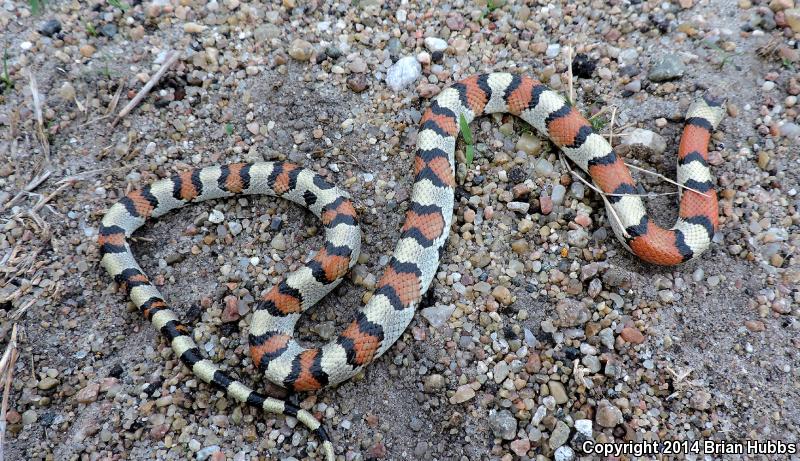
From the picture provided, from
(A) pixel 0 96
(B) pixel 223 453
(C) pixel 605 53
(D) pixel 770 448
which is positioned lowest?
(B) pixel 223 453

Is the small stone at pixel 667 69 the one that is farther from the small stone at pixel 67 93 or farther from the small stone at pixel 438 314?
the small stone at pixel 67 93

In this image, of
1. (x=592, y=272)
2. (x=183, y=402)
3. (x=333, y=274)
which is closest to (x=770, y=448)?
(x=592, y=272)

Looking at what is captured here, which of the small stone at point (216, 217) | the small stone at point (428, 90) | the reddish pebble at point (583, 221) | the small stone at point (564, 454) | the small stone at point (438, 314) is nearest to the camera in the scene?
the small stone at point (564, 454)

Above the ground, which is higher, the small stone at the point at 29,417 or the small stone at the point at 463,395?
the small stone at the point at 463,395

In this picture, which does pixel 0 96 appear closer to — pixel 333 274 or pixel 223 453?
pixel 333 274

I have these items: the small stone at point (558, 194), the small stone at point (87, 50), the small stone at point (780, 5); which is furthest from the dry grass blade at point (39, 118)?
the small stone at point (780, 5)

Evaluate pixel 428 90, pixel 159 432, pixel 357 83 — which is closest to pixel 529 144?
pixel 428 90
